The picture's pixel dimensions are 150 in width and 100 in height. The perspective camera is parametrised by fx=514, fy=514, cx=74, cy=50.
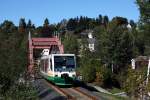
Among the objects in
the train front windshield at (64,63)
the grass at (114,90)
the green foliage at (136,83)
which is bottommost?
the grass at (114,90)

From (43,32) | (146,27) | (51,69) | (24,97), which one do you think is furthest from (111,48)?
(43,32)

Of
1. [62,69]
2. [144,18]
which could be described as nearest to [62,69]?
[62,69]

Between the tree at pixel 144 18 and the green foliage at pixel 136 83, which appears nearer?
the green foliage at pixel 136 83

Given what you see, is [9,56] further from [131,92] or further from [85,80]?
[85,80]

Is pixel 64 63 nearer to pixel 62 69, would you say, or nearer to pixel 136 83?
pixel 62 69

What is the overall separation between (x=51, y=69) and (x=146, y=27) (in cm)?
981

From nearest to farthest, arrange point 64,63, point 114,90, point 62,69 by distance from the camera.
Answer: point 62,69, point 64,63, point 114,90

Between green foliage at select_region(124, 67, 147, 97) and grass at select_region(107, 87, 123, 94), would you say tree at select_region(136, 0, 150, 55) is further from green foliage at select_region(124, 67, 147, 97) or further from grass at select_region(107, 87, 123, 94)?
green foliage at select_region(124, 67, 147, 97)

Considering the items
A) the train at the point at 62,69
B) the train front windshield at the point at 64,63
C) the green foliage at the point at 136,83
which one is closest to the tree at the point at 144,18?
the train at the point at 62,69

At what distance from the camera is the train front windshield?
4097 cm

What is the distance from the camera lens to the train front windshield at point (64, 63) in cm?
4097

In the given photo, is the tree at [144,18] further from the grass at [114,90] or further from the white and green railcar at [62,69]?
the white and green railcar at [62,69]

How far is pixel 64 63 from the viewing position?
41.1 metres

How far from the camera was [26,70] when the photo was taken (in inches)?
773
